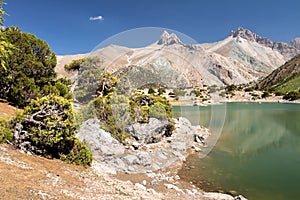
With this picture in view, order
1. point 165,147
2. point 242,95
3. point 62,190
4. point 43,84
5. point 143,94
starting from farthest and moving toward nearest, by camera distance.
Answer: point 242,95, point 43,84, point 143,94, point 165,147, point 62,190

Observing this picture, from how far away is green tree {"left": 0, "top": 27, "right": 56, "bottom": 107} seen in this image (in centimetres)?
2191

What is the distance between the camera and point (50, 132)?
1232 cm

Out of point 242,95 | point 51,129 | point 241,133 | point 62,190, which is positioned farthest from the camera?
point 242,95

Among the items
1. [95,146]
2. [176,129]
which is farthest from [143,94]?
[95,146]

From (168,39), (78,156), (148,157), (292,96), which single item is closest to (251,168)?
(148,157)

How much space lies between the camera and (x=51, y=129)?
41.1 feet

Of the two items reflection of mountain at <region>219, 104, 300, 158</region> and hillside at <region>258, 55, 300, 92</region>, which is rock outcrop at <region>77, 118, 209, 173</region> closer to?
reflection of mountain at <region>219, 104, 300, 158</region>

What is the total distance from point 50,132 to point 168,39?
344 inches

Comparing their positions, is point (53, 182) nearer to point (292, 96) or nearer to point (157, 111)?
point (157, 111)

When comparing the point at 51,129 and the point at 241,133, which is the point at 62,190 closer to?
the point at 51,129

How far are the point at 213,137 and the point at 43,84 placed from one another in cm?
1994

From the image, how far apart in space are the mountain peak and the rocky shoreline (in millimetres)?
8053

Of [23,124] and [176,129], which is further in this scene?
[176,129]

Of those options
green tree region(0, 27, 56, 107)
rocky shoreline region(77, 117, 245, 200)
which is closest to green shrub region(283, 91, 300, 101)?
rocky shoreline region(77, 117, 245, 200)
